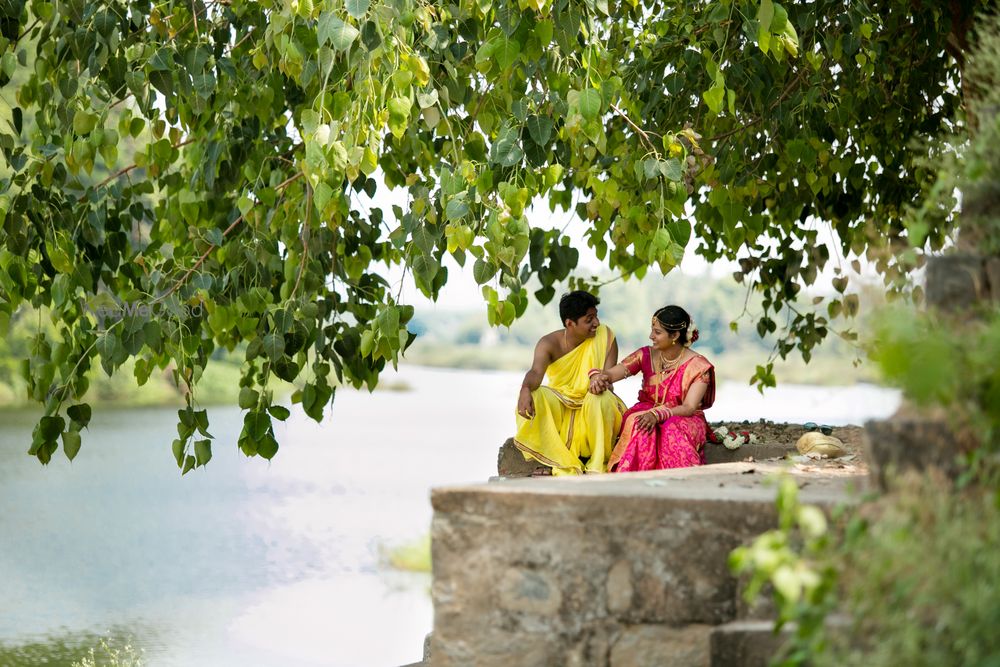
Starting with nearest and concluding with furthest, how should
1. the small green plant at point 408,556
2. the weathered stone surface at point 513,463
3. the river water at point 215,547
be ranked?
the weathered stone surface at point 513,463 → the river water at point 215,547 → the small green plant at point 408,556

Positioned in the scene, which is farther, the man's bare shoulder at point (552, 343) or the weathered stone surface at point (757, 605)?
the man's bare shoulder at point (552, 343)

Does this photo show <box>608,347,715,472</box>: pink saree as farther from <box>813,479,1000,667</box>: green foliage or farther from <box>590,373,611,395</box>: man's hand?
<box>813,479,1000,667</box>: green foliage

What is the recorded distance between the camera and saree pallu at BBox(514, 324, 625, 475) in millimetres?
4656

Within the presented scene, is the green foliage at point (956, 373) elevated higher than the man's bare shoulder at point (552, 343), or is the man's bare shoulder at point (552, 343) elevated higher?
the man's bare shoulder at point (552, 343)

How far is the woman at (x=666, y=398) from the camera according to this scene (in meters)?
4.50

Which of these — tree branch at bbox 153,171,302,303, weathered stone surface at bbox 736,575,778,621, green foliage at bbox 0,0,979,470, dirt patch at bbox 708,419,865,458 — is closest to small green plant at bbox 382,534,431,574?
dirt patch at bbox 708,419,865,458

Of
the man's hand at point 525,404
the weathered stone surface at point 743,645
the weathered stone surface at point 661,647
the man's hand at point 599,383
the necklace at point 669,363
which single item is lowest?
the weathered stone surface at point 661,647

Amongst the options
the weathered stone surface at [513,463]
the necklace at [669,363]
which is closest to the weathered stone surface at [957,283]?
the necklace at [669,363]

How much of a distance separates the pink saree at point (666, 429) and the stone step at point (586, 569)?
173cm

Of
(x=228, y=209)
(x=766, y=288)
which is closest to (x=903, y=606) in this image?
(x=228, y=209)

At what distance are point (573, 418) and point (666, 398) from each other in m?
0.36

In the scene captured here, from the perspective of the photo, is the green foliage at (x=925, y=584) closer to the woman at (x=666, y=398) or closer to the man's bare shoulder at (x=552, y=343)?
the woman at (x=666, y=398)

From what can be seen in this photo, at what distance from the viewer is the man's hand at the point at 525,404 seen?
466 cm

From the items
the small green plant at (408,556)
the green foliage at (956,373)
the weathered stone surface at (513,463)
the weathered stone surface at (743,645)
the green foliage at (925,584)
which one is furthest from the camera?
the small green plant at (408,556)
